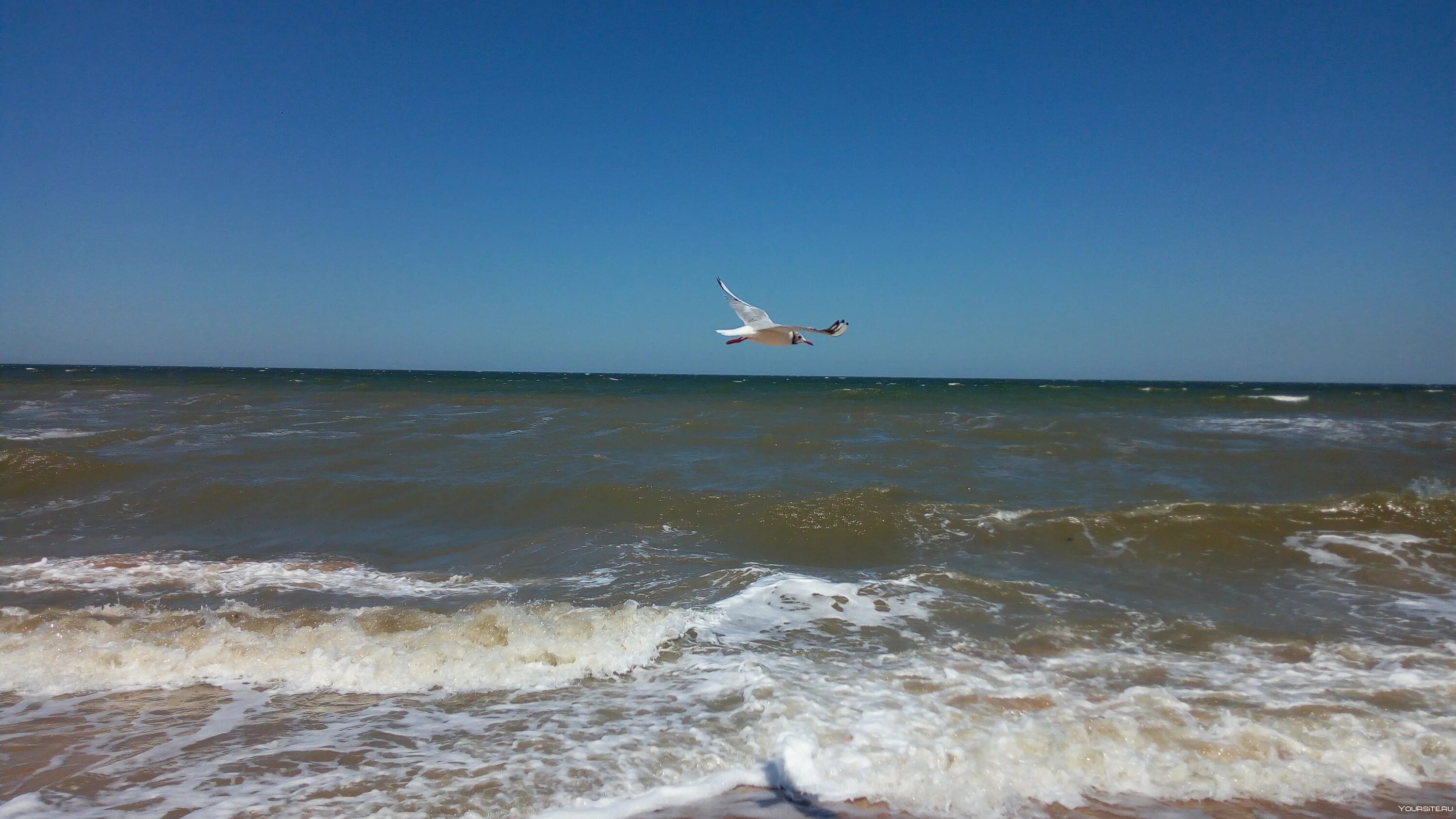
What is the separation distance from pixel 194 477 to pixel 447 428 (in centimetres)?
602

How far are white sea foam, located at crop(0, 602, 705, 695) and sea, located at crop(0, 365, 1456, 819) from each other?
0.03 metres

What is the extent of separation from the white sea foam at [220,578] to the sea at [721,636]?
0.17 feet

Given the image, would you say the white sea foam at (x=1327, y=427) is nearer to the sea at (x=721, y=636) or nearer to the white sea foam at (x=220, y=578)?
the sea at (x=721, y=636)

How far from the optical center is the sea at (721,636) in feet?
10.7

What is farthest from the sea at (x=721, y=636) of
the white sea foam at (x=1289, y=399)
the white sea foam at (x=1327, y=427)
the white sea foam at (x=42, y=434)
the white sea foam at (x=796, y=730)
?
the white sea foam at (x=1289, y=399)

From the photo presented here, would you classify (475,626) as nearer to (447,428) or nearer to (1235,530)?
(1235,530)

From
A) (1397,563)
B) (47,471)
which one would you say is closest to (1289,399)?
(1397,563)

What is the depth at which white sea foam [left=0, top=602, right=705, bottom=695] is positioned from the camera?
4.36m

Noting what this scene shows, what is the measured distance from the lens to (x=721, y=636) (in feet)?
16.9

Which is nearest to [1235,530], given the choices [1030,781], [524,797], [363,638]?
[1030,781]

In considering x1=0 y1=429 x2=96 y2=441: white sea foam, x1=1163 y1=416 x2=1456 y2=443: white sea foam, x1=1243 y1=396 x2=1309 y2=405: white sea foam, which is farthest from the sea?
x1=1243 y1=396 x2=1309 y2=405: white sea foam

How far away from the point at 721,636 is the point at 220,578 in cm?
489

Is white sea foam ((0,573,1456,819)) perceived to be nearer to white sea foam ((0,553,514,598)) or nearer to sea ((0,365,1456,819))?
sea ((0,365,1456,819))

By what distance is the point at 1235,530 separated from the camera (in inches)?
322
